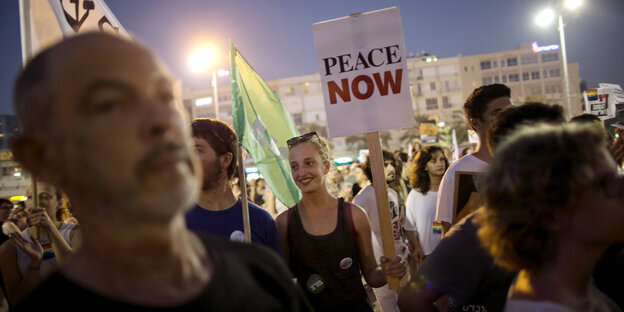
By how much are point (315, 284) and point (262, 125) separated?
1.53 m

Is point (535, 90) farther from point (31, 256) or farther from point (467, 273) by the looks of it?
point (467, 273)

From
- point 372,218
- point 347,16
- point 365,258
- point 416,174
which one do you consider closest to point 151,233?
point 365,258

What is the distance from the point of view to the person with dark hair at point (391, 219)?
4.30m

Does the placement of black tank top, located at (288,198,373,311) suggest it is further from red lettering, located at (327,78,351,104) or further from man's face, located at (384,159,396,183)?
man's face, located at (384,159,396,183)

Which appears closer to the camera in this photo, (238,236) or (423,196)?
(238,236)

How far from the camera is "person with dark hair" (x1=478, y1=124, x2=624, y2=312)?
1.54m

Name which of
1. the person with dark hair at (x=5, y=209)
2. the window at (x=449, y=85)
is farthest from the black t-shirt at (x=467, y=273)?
the window at (x=449, y=85)

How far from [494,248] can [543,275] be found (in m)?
0.19

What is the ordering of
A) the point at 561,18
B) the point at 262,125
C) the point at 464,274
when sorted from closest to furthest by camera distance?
the point at 464,274
the point at 262,125
the point at 561,18

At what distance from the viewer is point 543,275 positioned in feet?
5.18

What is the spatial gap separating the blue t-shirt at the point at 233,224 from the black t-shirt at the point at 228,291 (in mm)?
1571

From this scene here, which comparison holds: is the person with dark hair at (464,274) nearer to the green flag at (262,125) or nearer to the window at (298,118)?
the green flag at (262,125)

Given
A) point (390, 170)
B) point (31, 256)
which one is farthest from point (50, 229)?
point (390, 170)

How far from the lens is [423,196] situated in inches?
227
